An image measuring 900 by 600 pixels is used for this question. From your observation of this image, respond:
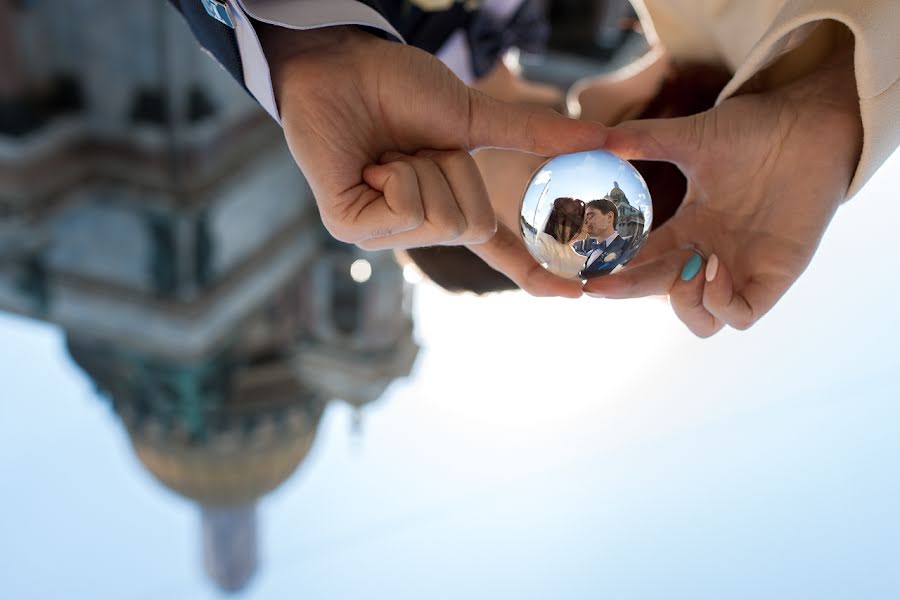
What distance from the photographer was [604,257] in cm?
73

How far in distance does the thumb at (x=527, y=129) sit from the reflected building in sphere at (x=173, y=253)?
1.09 meters

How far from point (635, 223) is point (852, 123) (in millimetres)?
247

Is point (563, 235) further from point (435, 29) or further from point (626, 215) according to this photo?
point (435, 29)

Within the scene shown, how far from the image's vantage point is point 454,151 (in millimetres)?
750

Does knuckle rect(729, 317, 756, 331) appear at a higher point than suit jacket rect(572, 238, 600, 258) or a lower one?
lower

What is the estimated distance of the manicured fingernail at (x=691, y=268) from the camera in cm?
79

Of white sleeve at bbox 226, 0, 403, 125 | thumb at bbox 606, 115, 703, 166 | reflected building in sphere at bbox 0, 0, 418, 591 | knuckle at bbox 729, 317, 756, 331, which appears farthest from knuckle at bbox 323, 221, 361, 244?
reflected building in sphere at bbox 0, 0, 418, 591

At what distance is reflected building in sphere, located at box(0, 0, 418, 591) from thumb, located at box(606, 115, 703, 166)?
108 centimetres

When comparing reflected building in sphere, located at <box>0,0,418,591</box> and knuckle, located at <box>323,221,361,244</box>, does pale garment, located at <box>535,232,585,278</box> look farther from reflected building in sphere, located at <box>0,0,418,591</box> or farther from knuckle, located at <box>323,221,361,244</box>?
reflected building in sphere, located at <box>0,0,418,591</box>

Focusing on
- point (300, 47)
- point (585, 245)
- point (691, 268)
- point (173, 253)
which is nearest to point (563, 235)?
point (585, 245)

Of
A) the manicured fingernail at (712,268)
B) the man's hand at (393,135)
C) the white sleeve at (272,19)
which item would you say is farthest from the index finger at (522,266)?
the white sleeve at (272,19)

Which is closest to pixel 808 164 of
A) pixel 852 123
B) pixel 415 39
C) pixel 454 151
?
pixel 852 123

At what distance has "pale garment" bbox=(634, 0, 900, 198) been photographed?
0.70m

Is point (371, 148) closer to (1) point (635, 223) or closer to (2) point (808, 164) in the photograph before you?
(1) point (635, 223)
